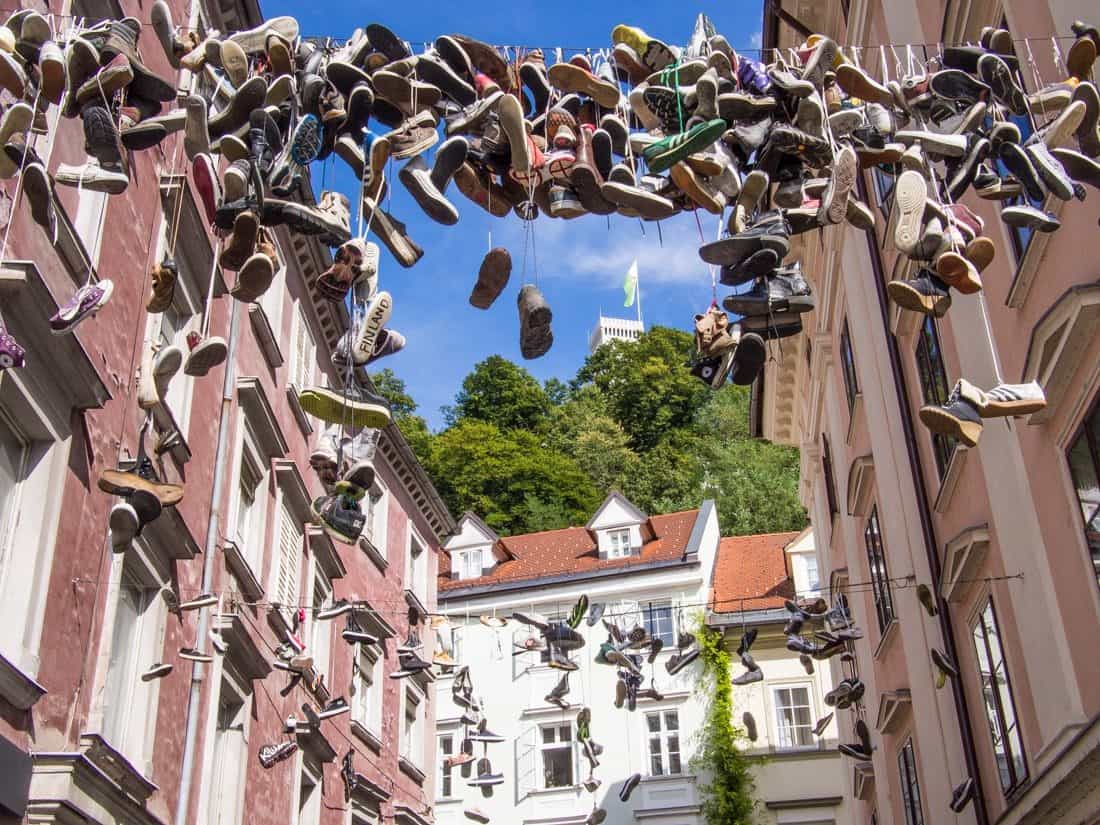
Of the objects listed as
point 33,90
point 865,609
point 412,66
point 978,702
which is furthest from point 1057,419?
point 865,609

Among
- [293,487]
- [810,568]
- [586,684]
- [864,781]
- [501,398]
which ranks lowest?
[864,781]

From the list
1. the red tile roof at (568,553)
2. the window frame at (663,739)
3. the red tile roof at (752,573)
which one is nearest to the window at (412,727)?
the window frame at (663,739)

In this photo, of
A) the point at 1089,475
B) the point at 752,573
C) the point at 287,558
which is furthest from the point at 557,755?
the point at 1089,475

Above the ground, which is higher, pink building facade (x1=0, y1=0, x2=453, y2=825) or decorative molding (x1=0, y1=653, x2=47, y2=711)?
pink building facade (x1=0, y1=0, x2=453, y2=825)

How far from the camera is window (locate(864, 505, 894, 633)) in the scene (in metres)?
12.7

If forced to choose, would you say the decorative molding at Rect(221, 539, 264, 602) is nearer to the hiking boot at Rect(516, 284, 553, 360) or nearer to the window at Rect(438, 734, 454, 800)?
the hiking boot at Rect(516, 284, 553, 360)

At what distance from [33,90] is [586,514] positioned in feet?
117

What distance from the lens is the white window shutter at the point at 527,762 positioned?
2377cm

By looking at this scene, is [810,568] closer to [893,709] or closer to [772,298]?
[893,709]

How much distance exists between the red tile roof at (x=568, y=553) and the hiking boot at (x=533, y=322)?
1939 cm

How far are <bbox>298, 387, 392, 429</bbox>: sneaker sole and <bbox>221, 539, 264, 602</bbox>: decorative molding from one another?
5.01m

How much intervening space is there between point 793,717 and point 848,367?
1072 centimetres

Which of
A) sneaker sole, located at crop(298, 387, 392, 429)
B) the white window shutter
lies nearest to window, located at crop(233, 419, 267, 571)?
sneaker sole, located at crop(298, 387, 392, 429)

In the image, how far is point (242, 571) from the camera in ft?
40.8
